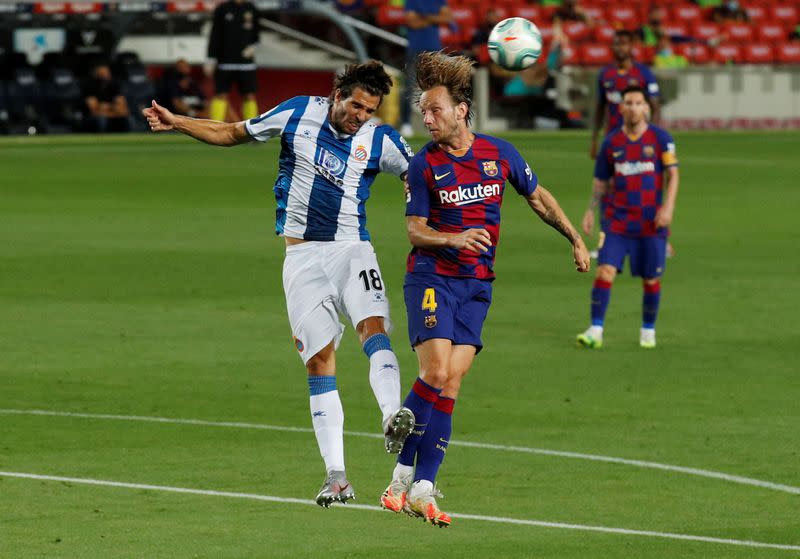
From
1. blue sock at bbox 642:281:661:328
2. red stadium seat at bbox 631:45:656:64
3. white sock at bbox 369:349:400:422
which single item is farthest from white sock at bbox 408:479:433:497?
red stadium seat at bbox 631:45:656:64

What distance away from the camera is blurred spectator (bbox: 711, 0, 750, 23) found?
151 feet

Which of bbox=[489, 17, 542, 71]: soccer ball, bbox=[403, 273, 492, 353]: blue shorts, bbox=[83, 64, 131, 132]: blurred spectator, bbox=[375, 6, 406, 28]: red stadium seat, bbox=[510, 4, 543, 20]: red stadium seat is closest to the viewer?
bbox=[403, 273, 492, 353]: blue shorts

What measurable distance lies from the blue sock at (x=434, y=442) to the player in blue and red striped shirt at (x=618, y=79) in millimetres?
9357

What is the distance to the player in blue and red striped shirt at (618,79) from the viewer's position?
18.0 m

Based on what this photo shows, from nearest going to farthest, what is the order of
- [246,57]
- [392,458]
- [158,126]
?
[158,126]
[392,458]
[246,57]

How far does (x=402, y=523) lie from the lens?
30.1ft

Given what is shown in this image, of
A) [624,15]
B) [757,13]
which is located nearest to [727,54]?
[624,15]

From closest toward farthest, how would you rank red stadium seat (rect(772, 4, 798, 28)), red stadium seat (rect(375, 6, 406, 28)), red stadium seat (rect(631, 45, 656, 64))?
red stadium seat (rect(375, 6, 406, 28))
red stadium seat (rect(631, 45, 656, 64))
red stadium seat (rect(772, 4, 798, 28))

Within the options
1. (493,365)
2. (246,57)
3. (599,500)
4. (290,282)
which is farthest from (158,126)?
(246,57)

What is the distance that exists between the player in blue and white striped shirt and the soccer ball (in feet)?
5.02

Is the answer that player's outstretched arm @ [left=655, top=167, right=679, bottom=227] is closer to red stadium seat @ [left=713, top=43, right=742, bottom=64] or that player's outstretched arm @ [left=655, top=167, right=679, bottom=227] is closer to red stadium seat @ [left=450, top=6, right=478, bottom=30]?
red stadium seat @ [left=450, top=6, right=478, bottom=30]

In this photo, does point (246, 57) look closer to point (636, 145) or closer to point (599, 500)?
point (636, 145)

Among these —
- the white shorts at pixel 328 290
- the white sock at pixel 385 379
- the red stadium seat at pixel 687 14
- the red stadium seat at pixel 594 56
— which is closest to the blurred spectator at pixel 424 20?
the red stadium seat at pixel 594 56

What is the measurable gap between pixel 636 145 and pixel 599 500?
5.62 metres
